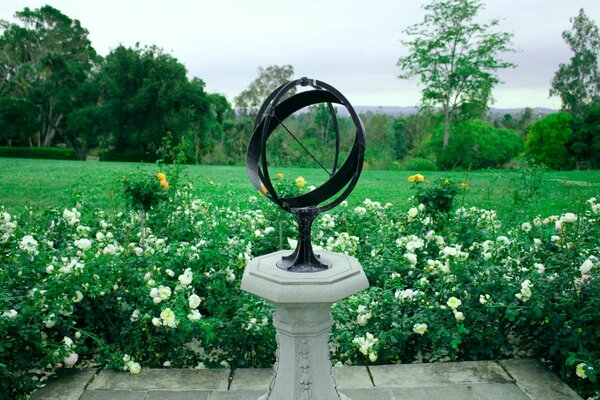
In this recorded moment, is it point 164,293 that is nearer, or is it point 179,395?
point 179,395

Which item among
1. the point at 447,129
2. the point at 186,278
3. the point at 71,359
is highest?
the point at 447,129

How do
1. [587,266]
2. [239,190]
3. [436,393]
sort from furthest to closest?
[239,190], [587,266], [436,393]

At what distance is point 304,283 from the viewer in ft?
6.87

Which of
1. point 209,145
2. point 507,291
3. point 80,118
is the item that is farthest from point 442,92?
point 507,291

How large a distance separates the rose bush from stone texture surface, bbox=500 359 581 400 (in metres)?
0.12

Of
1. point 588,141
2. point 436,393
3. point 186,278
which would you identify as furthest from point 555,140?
point 186,278

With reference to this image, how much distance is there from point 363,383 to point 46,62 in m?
26.1

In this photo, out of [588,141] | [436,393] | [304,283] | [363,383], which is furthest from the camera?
[588,141]

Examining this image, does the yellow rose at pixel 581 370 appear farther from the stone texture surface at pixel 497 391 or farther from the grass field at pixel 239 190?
the grass field at pixel 239 190

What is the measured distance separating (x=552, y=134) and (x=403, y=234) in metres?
20.6

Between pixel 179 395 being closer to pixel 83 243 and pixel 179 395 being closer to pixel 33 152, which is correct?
pixel 83 243

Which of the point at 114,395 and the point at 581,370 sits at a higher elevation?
the point at 581,370

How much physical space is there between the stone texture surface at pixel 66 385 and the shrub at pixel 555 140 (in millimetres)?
22303

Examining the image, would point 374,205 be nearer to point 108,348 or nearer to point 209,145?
point 108,348
